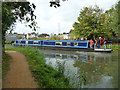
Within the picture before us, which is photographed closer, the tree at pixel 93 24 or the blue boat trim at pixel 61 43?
the blue boat trim at pixel 61 43

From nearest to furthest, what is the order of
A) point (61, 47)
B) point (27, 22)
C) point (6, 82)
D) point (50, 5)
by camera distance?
point (50, 5), point (6, 82), point (27, 22), point (61, 47)

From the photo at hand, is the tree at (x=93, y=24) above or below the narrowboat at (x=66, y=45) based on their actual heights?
above

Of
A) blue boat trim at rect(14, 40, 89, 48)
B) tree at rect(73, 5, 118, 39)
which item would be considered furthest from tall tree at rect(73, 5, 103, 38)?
blue boat trim at rect(14, 40, 89, 48)

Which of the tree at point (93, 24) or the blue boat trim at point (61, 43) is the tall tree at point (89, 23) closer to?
the tree at point (93, 24)

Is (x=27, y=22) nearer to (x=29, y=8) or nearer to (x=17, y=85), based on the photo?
(x=29, y=8)

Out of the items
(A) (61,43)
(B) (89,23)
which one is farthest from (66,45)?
(B) (89,23)

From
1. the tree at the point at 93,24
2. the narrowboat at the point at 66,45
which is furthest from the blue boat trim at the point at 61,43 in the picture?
the tree at the point at 93,24

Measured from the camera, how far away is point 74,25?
23906 mm

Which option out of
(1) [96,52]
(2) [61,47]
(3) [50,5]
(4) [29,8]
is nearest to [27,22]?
(4) [29,8]

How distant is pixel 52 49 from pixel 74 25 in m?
6.41

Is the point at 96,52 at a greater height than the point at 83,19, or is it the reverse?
the point at 83,19

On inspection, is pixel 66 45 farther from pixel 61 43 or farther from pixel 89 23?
pixel 89 23

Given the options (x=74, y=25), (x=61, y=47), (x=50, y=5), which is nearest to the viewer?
(x=50, y=5)

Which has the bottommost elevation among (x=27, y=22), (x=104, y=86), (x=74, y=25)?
(x=104, y=86)
